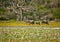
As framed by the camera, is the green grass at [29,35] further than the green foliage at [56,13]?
No

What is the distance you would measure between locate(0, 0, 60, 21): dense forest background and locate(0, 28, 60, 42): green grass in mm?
584

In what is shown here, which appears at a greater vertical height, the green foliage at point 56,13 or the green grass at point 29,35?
the green foliage at point 56,13

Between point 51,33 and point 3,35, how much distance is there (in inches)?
87.5

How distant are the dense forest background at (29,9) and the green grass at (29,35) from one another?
0.58 m

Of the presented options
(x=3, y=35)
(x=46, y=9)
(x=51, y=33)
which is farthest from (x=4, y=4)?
(x=51, y=33)

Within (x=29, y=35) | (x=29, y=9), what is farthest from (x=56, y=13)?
(x=29, y=35)

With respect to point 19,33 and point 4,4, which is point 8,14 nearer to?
point 4,4

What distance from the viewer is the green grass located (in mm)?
7930

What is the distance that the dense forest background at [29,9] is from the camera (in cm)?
844

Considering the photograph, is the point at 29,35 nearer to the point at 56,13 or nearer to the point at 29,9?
the point at 29,9

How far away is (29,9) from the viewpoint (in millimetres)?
8500

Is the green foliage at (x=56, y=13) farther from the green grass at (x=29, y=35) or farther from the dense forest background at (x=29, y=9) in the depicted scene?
the green grass at (x=29, y=35)

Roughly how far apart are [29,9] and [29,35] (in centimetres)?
128

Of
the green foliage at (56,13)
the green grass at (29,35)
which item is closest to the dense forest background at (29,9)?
the green foliage at (56,13)
